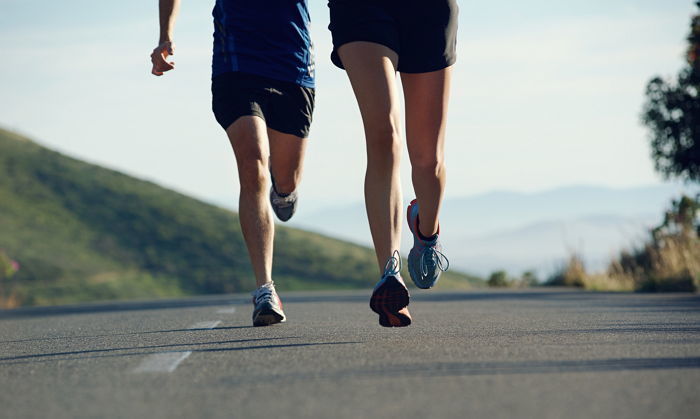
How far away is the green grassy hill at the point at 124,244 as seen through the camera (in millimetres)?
30219

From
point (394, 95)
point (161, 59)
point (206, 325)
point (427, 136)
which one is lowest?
point (206, 325)

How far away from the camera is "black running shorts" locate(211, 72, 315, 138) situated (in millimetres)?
5562

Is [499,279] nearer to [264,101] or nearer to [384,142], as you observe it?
[264,101]

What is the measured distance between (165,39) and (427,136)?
1.58 m

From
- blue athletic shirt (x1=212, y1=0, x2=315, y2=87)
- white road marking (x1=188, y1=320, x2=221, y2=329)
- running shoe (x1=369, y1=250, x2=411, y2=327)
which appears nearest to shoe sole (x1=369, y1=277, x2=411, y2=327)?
running shoe (x1=369, y1=250, x2=411, y2=327)

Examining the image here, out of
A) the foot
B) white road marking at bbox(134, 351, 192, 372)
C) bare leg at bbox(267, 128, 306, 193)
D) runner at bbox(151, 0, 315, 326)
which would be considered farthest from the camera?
the foot

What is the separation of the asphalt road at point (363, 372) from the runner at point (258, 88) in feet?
1.72

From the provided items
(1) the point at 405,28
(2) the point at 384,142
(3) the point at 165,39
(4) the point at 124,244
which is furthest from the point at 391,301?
(4) the point at 124,244

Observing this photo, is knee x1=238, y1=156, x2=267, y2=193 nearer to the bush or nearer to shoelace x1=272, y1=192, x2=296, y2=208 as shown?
shoelace x1=272, y1=192, x2=296, y2=208

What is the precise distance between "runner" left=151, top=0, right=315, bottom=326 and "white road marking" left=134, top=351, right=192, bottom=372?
1.29 m

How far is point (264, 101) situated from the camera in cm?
575

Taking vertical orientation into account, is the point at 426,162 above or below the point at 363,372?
above

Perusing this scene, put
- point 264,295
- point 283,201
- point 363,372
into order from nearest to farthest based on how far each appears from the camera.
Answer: point 363,372 → point 264,295 → point 283,201

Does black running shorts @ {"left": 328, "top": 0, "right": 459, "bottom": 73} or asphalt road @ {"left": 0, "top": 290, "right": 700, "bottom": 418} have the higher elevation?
black running shorts @ {"left": 328, "top": 0, "right": 459, "bottom": 73}
